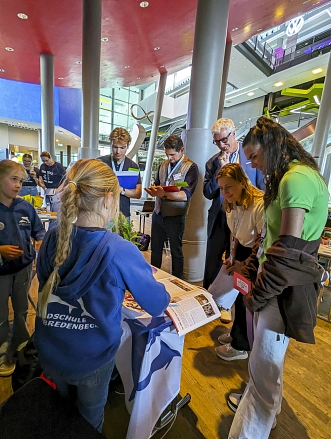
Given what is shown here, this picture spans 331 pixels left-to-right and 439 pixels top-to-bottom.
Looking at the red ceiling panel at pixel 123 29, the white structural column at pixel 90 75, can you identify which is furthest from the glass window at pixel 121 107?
the white structural column at pixel 90 75

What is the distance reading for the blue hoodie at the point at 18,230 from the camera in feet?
4.68

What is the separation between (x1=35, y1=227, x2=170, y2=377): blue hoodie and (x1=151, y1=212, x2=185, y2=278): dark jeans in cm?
162

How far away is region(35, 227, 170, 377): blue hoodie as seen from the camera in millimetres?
732

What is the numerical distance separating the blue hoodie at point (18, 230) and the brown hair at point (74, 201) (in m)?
0.85

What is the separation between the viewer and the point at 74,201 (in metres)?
0.76

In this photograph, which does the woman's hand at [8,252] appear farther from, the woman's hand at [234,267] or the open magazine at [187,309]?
the woman's hand at [234,267]

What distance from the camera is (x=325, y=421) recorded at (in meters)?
1.33

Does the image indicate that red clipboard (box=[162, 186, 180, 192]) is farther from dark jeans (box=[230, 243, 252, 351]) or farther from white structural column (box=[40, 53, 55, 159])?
white structural column (box=[40, 53, 55, 159])

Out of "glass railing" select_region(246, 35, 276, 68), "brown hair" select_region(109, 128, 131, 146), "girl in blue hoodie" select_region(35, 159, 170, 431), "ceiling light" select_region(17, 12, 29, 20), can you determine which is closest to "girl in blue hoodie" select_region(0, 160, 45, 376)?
"girl in blue hoodie" select_region(35, 159, 170, 431)

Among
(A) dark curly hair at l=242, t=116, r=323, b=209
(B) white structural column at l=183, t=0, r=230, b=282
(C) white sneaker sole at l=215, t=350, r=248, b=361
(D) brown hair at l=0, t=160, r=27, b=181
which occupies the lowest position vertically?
(C) white sneaker sole at l=215, t=350, r=248, b=361

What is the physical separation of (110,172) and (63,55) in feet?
28.8

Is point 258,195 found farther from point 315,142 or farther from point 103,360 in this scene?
point 315,142

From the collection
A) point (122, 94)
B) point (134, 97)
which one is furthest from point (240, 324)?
point (134, 97)

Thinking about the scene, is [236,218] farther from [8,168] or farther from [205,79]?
[205,79]
